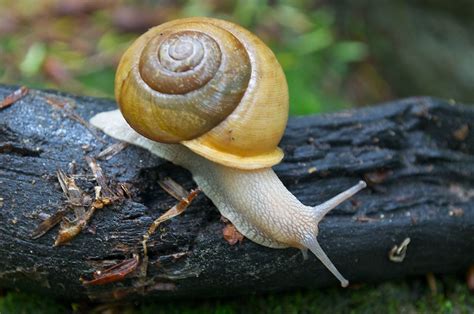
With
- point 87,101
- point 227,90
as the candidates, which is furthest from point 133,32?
point 227,90

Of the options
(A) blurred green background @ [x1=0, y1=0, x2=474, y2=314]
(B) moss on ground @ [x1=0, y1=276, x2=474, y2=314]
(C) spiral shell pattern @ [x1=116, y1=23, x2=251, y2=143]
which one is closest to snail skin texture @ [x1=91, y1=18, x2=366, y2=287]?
(C) spiral shell pattern @ [x1=116, y1=23, x2=251, y2=143]

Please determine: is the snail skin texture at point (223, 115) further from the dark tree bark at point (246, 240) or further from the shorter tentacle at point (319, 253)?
the dark tree bark at point (246, 240)

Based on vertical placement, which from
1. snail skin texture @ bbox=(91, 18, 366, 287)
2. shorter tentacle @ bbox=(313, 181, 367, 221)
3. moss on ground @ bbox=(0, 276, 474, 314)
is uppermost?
snail skin texture @ bbox=(91, 18, 366, 287)

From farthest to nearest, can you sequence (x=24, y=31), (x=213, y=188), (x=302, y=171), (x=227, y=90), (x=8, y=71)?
(x=24, y=31) < (x=8, y=71) < (x=302, y=171) < (x=213, y=188) < (x=227, y=90)

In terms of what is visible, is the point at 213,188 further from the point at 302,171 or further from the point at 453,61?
the point at 453,61

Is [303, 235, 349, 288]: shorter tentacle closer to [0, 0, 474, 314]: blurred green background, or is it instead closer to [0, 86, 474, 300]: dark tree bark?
[0, 86, 474, 300]: dark tree bark
